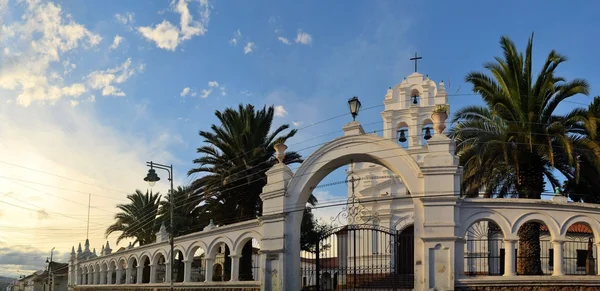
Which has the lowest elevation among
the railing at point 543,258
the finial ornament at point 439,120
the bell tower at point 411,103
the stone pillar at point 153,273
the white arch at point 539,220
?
the stone pillar at point 153,273

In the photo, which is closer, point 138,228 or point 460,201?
point 460,201

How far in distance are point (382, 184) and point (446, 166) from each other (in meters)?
16.4

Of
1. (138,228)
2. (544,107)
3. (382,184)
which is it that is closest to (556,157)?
(544,107)

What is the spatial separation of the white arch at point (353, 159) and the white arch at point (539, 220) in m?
2.72

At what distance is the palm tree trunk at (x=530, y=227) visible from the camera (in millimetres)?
16688

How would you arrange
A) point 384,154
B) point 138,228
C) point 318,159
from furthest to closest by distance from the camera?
point 138,228
point 318,159
point 384,154

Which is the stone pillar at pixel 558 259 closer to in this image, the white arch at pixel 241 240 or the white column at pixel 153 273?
the white arch at pixel 241 240

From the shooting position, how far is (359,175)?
32875mm

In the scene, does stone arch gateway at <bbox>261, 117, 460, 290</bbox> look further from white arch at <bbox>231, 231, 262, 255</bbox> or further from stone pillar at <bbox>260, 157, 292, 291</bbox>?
white arch at <bbox>231, 231, 262, 255</bbox>

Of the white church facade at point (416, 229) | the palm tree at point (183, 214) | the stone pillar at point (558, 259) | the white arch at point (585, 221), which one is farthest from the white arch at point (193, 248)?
the white arch at point (585, 221)

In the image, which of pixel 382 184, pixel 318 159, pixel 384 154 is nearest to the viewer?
pixel 384 154

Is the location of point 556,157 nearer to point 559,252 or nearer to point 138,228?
point 559,252

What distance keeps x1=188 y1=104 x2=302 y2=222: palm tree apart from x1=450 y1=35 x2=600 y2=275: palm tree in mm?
9358

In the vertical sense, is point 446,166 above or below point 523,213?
above
